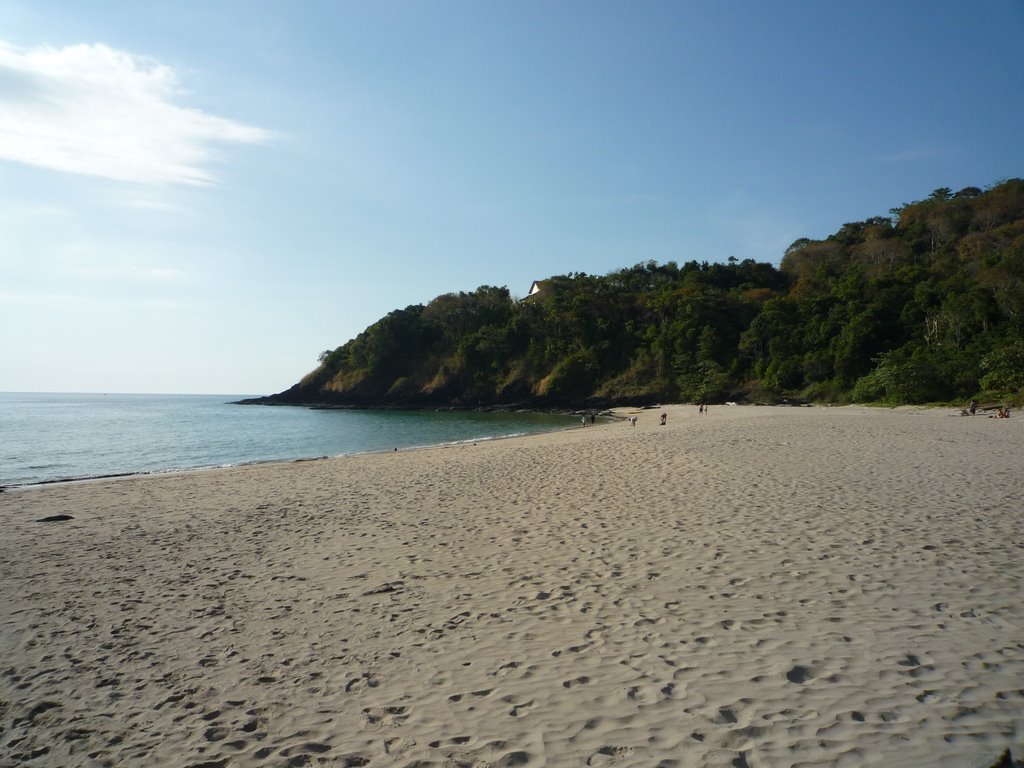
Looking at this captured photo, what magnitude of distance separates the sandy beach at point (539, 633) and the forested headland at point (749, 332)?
Result: 35.1 m

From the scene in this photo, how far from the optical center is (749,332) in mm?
63406

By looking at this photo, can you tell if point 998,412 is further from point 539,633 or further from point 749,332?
point 749,332

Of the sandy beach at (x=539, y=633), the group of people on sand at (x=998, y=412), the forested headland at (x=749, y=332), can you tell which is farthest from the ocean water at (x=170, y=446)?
the forested headland at (x=749, y=332)

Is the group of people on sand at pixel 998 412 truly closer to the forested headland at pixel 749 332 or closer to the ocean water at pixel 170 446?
the forested headland at pixel 749 332

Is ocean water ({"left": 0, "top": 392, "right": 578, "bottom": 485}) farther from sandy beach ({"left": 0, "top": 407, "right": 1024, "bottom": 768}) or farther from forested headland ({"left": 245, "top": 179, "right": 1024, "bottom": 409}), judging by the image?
forested headland ({"left": 245, "top": 179, "right": 1024, "bottom": 409})

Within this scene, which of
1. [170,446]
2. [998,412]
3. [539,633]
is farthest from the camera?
[170,446]

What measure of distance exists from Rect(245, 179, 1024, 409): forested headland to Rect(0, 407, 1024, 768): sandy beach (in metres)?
35.1

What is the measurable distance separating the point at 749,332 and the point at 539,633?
6492 centimetres

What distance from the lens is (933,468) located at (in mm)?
12117

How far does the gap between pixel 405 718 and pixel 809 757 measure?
2.44m

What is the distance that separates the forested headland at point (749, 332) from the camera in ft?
147

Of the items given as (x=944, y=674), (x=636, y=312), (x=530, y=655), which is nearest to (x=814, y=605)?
(x=944, y=674)

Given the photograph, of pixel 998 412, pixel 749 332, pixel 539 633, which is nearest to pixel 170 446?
pixel 539 633

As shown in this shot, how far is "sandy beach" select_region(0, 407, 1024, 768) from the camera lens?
3398 mm
